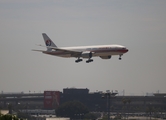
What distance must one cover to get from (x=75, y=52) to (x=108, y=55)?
11172 mm

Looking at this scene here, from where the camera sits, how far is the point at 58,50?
200 meters

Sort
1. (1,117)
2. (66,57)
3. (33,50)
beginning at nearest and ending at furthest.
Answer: (1,117) → (33,50) → (66,57)

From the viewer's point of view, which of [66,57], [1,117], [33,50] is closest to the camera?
[1,117]

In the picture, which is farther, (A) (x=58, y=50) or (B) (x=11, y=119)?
(A) (x=58, y=50)

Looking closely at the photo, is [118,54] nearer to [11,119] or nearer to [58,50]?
[58,50]

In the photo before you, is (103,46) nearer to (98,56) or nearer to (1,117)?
(98,56)

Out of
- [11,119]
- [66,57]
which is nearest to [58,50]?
[66,57]

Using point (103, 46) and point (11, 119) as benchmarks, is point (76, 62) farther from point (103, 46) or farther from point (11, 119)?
point (11, 119)

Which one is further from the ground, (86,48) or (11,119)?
(86,48)

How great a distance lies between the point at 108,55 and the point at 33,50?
22987mm

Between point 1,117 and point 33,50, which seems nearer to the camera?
point 1,117

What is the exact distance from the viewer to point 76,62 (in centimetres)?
19112

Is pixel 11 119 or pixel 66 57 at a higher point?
pixel 66 57

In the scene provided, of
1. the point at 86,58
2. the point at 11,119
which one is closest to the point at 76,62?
the point at 86,58
